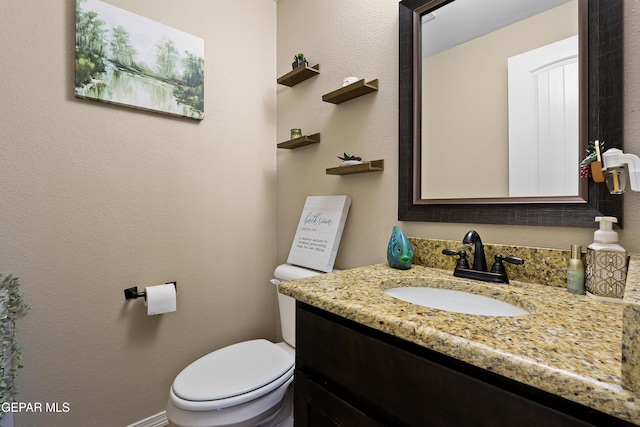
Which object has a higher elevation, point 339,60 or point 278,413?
point 339,60

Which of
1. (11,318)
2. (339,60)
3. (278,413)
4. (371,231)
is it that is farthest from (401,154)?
(11,318)

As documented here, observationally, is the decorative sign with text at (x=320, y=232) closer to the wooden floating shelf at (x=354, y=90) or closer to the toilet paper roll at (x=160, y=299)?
the wooden floating shelf at (x=354, y=90)

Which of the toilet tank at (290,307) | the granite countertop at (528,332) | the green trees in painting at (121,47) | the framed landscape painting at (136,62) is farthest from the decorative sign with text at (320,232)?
the green trees in painting at (121,47)

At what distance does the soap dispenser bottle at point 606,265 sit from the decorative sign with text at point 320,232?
0.92 metres

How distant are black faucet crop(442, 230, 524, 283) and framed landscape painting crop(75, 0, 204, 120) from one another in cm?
143

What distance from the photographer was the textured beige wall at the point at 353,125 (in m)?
1.28

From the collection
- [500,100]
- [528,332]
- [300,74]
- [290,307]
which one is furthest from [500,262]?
[300,74]

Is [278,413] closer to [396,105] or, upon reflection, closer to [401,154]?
[401,154]

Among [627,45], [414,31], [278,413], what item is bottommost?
[278,413]

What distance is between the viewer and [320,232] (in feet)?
5.06

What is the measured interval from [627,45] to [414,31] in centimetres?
66

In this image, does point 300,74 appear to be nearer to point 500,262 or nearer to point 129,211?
point 129,211

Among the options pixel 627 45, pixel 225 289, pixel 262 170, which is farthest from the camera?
pixel 262 170

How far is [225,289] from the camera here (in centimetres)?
173
